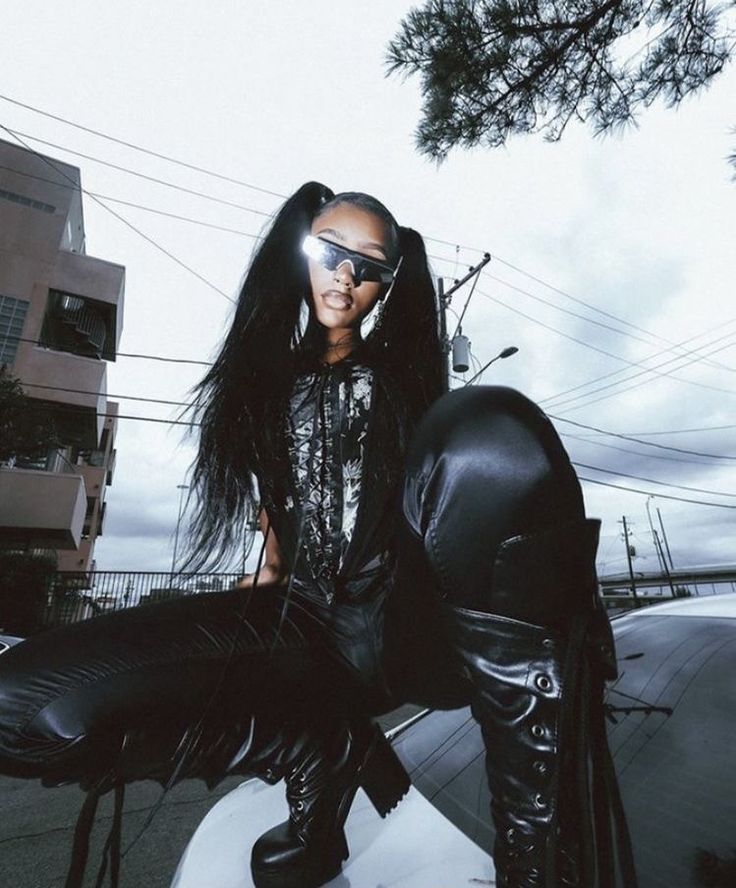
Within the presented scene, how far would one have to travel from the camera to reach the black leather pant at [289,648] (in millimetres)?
600

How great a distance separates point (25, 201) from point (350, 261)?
16.8m

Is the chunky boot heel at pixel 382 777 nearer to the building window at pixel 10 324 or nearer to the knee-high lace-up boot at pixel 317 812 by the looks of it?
the knee-high lace-up boot at pixel 317 812

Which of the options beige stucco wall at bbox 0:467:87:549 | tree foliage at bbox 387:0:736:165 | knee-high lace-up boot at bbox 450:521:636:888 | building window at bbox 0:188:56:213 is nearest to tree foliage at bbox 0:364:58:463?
beige stucco wall at bbox 0:467:87:549

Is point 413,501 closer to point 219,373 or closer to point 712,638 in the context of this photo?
point 219,373

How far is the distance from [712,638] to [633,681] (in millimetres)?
226

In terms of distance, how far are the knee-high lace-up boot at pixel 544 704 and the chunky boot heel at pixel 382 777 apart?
410 millimetres

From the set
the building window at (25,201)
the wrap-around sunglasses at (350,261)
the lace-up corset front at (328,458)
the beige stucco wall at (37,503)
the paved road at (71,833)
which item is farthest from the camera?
the building window at (25,201)

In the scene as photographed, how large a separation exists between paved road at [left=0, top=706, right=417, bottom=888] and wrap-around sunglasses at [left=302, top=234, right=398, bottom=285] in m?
2.24

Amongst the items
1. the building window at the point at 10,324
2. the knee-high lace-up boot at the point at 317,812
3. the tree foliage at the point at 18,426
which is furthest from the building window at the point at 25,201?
the knee-high lace-up boot at the point at 317,812

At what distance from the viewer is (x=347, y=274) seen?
1073 mm

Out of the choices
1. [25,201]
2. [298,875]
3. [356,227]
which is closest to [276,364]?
[356,227]

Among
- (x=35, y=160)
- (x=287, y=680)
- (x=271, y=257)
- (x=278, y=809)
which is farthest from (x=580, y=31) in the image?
(x=35, y=160)

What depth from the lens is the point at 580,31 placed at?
2244 millimetres

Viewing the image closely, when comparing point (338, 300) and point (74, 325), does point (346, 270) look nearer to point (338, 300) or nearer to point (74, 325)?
point (338, 300)
